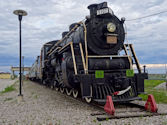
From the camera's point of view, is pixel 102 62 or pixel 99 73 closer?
pixel 99 73

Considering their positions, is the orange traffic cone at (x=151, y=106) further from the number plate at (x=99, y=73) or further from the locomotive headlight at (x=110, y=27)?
the locomotive headlight at (x=110, y=27)

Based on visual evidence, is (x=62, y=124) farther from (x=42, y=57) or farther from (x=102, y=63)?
(x=42, y=57)

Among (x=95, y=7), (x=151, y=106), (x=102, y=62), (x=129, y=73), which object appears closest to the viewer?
(x=151, y=106)

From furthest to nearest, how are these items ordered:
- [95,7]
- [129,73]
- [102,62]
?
[95,7]
[102,62]
[129,73]

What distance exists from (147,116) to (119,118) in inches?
34.7

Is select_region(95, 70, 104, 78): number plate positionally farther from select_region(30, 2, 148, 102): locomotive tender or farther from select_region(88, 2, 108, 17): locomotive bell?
select_region(88, 2, 108, 17): locomotive bell

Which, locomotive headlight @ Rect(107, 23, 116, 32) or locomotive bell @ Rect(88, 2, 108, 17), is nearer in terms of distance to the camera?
locomotive headlight @ Rect(107, 23, 116, 32)

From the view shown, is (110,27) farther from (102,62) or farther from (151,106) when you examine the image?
(151,106)

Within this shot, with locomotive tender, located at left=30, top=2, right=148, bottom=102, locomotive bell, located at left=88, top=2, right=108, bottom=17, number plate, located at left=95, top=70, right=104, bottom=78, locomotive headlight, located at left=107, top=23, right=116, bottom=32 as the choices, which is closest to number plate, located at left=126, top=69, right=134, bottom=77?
locomotive tender, located at left=30, top=2, right=148, bottom=102

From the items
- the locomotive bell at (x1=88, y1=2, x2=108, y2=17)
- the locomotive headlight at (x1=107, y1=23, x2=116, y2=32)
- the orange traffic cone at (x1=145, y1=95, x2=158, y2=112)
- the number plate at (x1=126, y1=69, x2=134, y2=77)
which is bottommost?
the orange traffic cone at (x1=145, y1=95, x2=158, y2=112)

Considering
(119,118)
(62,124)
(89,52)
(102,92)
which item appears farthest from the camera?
(89,52)

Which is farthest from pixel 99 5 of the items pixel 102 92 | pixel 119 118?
pixel 119 118

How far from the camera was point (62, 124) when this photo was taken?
16.5ft

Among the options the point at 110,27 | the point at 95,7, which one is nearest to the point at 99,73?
the point at 110,27
